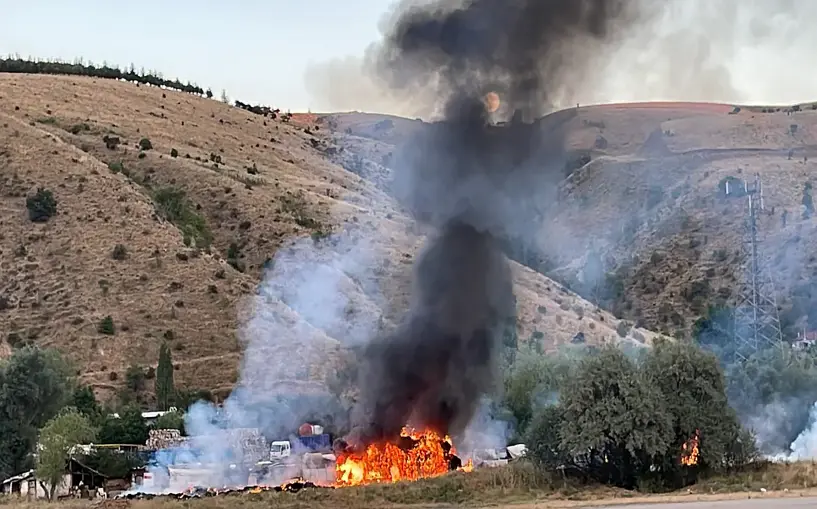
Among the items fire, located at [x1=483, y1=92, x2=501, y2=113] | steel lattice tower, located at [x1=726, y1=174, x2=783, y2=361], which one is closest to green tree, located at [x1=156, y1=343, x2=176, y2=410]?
fire, located at [x1=483, y1=92, x2=501, y2=113]

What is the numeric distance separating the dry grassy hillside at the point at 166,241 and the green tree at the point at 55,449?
68.7 feet

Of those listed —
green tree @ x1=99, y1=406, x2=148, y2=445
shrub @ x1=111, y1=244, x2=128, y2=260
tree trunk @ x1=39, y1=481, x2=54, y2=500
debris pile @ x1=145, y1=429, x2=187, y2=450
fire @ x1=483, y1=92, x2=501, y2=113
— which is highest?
fire @ x1=483, y1=92, x2=501, y2=113

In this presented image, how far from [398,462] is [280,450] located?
7.46 metres

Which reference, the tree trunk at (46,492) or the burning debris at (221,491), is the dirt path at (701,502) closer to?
the burning debris at (221,491)

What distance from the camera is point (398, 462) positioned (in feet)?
157

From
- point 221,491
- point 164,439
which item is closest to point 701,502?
point 221,491

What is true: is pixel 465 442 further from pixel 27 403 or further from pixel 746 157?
pixel 746 157

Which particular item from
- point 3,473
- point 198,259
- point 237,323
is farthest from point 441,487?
point 198,259

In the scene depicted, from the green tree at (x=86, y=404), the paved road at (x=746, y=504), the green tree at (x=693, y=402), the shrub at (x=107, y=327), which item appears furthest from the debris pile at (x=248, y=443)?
the shrub at (x=107, y=327)

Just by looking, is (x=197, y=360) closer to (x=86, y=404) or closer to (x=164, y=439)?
(x=86, y=404)

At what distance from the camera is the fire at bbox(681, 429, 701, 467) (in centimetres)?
4369

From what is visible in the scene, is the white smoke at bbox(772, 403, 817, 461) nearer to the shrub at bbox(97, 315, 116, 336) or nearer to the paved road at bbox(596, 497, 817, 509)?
the paved road at bbox(596, 497, 817, 509)

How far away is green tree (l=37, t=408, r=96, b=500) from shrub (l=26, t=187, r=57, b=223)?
1673 inches

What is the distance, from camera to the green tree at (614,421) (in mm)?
42594
